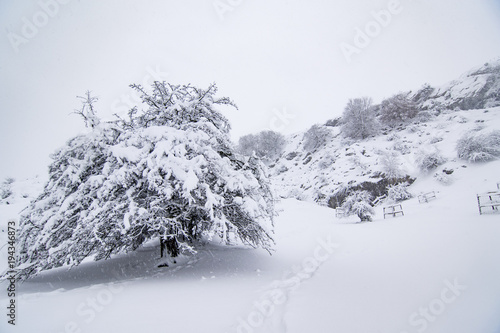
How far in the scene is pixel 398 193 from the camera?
1672cm

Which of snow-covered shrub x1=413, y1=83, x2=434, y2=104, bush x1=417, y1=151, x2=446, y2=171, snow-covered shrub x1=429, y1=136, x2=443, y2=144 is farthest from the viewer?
snow-covered shrub x1=413, y1=83, x2=434, y2=104

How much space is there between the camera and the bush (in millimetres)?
17066

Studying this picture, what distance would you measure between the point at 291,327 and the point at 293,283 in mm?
1839

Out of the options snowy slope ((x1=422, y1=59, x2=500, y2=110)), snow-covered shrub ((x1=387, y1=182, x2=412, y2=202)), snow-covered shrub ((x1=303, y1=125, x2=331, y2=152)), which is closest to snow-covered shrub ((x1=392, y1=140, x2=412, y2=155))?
snow-covered shrub ((x1=387, y1=182, x2=412, y2=202))

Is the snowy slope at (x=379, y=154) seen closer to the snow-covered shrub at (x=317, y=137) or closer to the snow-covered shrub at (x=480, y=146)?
the snow-covered shrub at (x=480, y=146)

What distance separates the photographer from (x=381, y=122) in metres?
30.5

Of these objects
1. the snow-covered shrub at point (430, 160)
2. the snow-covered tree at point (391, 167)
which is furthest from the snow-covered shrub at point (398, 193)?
the snow-covered shrub at point (430, 160)

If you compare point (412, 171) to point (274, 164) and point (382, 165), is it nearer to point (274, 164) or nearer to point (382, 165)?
point (382, 165)

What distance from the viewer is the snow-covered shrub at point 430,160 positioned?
56.0ft

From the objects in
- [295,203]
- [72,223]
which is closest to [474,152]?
[295,203]

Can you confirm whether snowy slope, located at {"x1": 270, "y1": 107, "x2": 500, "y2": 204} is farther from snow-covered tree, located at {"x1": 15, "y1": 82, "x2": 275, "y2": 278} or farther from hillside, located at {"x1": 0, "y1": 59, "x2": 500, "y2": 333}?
snow-covered tree, located at {"x1": 15, "y1": 82, "x2": 275, "y2": 278}

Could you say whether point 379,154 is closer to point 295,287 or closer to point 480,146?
point 480,146

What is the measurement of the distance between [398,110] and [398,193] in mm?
17245

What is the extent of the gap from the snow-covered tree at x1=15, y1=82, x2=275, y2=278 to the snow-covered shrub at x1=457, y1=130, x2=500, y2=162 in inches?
674
